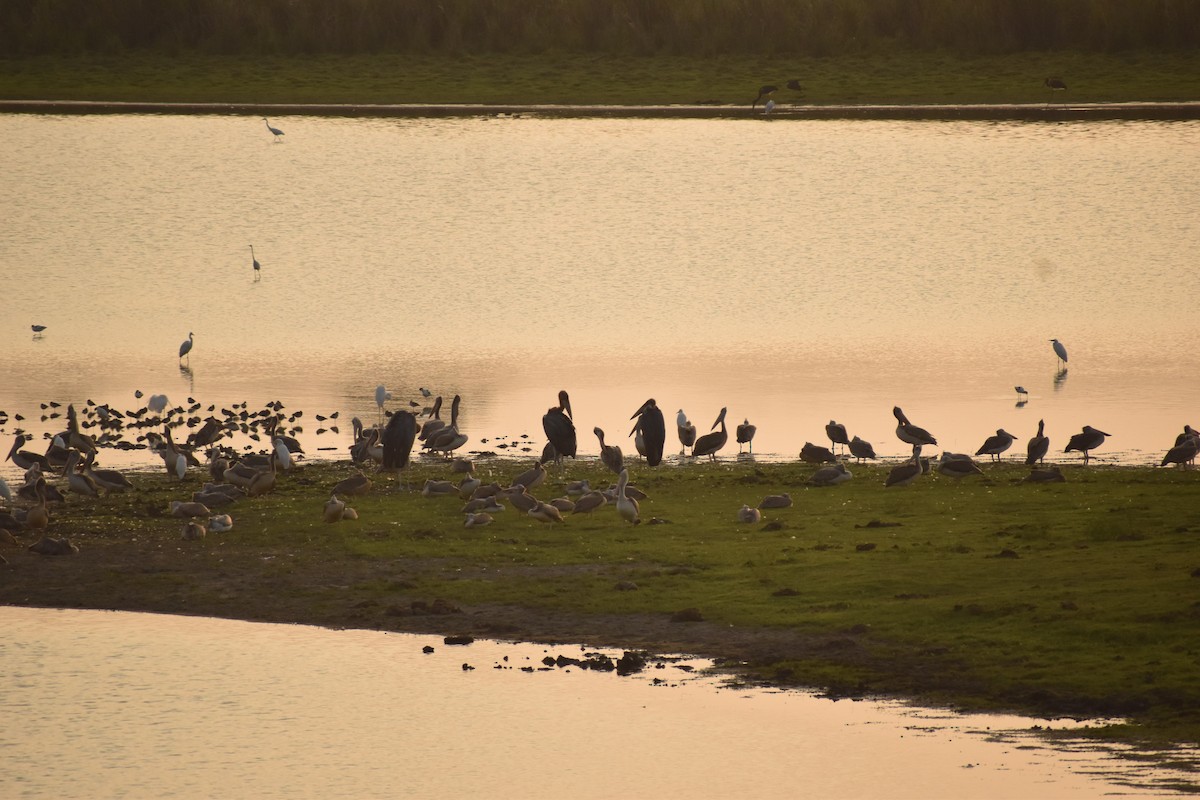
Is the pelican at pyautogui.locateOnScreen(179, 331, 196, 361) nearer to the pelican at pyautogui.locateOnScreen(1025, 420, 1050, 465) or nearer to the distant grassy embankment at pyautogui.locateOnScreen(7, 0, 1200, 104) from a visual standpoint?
the pelican at pyautogui.locateOnScreen(1025, 420, 1050, 465)

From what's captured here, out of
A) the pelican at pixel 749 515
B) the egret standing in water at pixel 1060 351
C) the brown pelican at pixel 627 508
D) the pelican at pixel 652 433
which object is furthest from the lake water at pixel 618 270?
the brown pelican at pixel 627 508

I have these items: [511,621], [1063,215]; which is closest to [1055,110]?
[1063,215]

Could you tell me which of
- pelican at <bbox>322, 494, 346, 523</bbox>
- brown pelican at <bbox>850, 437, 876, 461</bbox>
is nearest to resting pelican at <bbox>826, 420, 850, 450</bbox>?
brown pelican at <bbox>850, 437, 876, 461</bbox>

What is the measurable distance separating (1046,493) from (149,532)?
912 centimetres

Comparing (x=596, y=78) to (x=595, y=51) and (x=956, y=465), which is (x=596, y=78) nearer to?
(x=595, y=51)

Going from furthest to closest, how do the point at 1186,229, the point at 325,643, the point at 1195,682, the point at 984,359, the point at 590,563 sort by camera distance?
1. the point at 1186,229
2. the point at 984,359
3. the point at 590,563
4. the point at 325,643
5. the point at 1195,682

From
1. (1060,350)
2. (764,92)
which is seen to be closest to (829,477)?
(1060,350)

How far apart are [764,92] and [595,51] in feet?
30.6

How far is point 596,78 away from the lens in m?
66.8

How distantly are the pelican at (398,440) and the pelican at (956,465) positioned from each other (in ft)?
18.9

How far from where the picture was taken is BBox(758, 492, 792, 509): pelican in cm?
1892

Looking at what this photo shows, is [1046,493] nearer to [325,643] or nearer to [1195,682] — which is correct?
[1195,682]

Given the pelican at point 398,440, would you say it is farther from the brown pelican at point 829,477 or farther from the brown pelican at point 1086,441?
the brown pelican at point 1086,441

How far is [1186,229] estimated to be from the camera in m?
43.8
